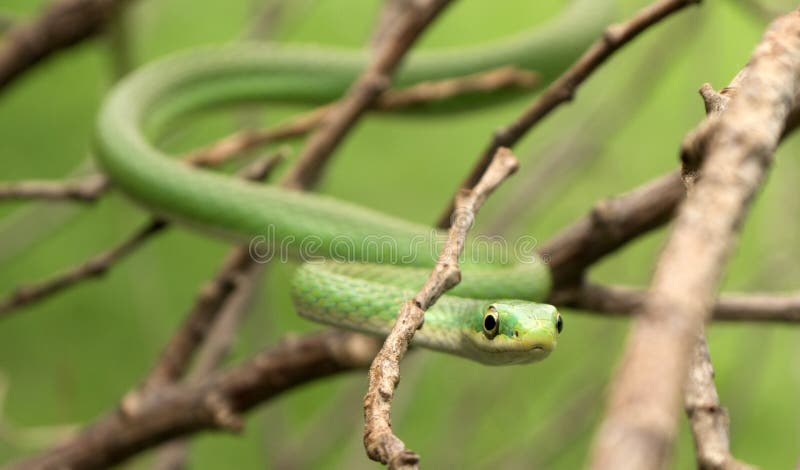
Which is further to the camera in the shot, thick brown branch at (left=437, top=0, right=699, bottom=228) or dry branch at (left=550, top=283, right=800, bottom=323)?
dry branch at (left=550, top=283, right=800, bottom=323)

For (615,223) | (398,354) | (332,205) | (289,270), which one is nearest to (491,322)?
(615,223)

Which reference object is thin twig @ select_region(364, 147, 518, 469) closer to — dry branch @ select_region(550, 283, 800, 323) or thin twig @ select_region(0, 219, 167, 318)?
dry branch @ select_region(550, 283, 800, 323)

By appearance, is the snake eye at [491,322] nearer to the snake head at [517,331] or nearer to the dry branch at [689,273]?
the snake head at [517,331]

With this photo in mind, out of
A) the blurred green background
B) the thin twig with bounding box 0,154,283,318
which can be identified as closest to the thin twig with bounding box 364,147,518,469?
the thin twig with bounding box 0,154,283,318

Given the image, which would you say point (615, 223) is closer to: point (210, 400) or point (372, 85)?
point (372, 85)

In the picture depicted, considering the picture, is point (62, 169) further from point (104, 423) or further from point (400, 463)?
point (400, 463)

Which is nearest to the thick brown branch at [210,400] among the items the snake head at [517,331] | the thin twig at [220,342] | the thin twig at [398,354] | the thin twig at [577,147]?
the thin twig at [220,342]
